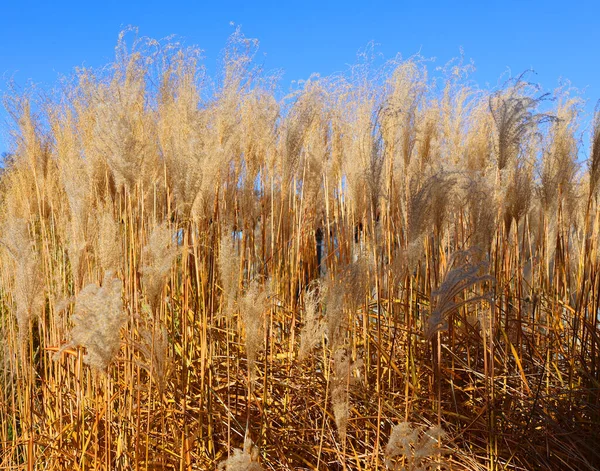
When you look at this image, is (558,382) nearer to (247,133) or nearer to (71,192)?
(247,133)

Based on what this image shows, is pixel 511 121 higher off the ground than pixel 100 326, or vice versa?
pixel 511 121

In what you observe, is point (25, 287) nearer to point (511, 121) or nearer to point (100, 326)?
point (100, 326)

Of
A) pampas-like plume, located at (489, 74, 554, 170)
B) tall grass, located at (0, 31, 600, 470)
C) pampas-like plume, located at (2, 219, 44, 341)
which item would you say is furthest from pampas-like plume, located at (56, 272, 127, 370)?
pampas-like plume, located at (489, 74, 554, 170)

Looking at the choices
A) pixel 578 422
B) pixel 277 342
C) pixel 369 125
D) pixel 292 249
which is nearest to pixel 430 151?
pixel 369 125

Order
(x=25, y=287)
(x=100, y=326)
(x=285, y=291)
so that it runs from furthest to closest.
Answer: (x=285, y=291) < (x=25, y=287) < (x=100, y=326)

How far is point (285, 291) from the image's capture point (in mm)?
3145

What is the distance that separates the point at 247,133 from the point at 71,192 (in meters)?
0.89

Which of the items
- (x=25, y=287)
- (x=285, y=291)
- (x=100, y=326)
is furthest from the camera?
(x=285, y=291)

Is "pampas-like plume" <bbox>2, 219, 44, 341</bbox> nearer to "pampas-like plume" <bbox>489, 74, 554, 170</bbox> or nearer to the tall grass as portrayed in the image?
the tall grass

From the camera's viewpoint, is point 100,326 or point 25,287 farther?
point 25,287

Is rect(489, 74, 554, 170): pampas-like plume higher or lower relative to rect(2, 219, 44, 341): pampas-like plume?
higher

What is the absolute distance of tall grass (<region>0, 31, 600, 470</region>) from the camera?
76.4 inches

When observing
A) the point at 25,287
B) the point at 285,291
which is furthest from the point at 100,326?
the point at 285,291

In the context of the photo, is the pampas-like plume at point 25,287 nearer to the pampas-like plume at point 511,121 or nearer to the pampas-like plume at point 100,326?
the pampas-like plume at point 100,326
